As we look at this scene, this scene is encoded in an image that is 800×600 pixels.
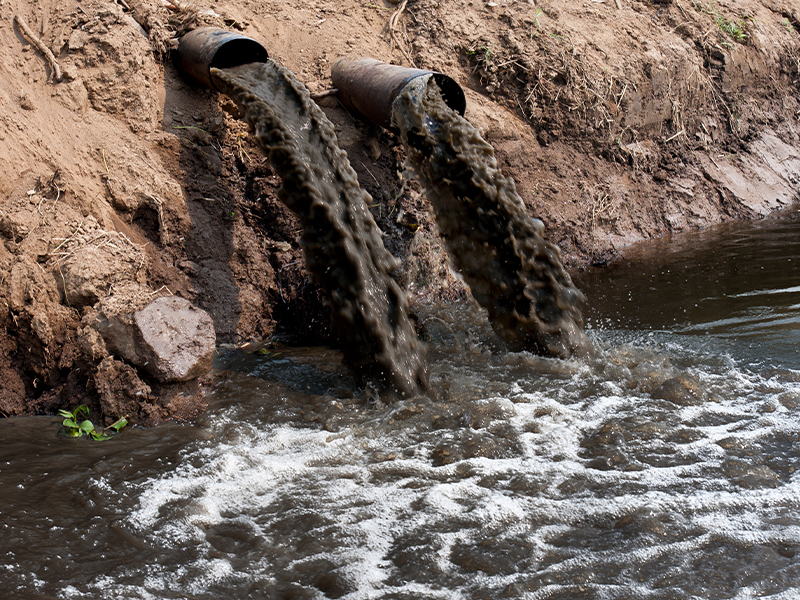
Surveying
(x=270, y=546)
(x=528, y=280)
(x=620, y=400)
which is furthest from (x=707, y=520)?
(x=528, y=280)

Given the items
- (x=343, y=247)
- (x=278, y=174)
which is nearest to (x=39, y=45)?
(x=278, y=174)

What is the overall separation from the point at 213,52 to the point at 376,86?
126 centimetres

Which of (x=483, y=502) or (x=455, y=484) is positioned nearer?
(x=483, y=502)

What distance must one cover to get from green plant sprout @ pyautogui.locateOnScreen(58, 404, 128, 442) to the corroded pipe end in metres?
2.77

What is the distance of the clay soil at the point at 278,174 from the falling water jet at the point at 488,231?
932 mm

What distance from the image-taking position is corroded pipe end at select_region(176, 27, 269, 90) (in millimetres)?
4918

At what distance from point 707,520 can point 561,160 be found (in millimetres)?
4956

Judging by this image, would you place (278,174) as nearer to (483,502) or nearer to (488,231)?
(488,231)

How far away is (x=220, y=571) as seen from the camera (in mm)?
2275

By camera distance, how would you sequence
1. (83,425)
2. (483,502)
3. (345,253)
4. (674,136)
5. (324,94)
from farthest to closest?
(674,136) < (324,94) < (345,253) < (83,425) < (483,502)

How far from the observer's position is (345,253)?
3801 mm

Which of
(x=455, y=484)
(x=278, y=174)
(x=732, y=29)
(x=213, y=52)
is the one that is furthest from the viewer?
(x=732, y=29)

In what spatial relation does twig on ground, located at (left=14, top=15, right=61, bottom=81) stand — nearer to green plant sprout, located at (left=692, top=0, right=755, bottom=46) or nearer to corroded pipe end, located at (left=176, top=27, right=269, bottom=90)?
corroded pipe end, located at (left=176, top=27, right=269, bottom=90)

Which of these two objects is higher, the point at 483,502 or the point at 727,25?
the point at 727,25
